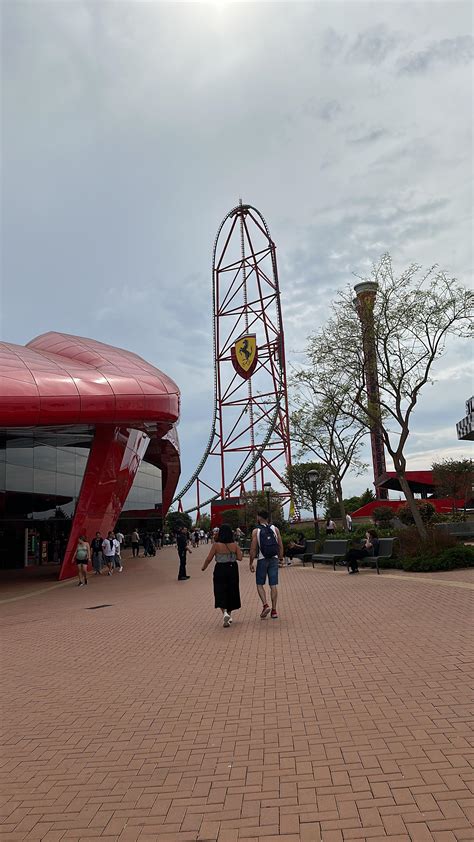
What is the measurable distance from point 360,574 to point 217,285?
141 ft

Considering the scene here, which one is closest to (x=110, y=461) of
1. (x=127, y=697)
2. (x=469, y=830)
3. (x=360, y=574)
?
(x=360, y=574)

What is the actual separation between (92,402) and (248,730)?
479 inches

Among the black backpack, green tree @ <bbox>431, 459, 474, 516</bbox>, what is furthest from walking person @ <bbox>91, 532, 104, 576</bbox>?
green tree @ <bbox>431, 459, 474, 516</bbox>

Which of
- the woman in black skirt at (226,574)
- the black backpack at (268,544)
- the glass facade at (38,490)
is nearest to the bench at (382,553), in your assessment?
the black backpack at (268,544)

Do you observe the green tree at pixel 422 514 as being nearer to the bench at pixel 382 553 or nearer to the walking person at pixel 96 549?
the bench at pixel 382 553

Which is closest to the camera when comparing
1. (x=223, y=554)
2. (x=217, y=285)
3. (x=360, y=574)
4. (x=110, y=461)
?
(x=223, y=554)

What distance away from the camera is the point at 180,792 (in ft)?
11.7

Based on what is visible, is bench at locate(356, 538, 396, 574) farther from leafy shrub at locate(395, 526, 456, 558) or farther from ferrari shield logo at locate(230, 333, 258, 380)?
ferrari shield logo at locate(230, 333, 258, 380)

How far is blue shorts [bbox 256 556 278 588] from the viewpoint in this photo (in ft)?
28.7

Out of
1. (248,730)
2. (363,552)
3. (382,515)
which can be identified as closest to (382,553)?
(363,552)

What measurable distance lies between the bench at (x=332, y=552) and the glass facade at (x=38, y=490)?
29.1ft

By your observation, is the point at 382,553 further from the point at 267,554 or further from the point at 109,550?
the point at 109,550

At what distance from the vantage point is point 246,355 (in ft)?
166

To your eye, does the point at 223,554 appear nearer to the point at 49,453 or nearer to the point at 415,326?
the point at 415,326
